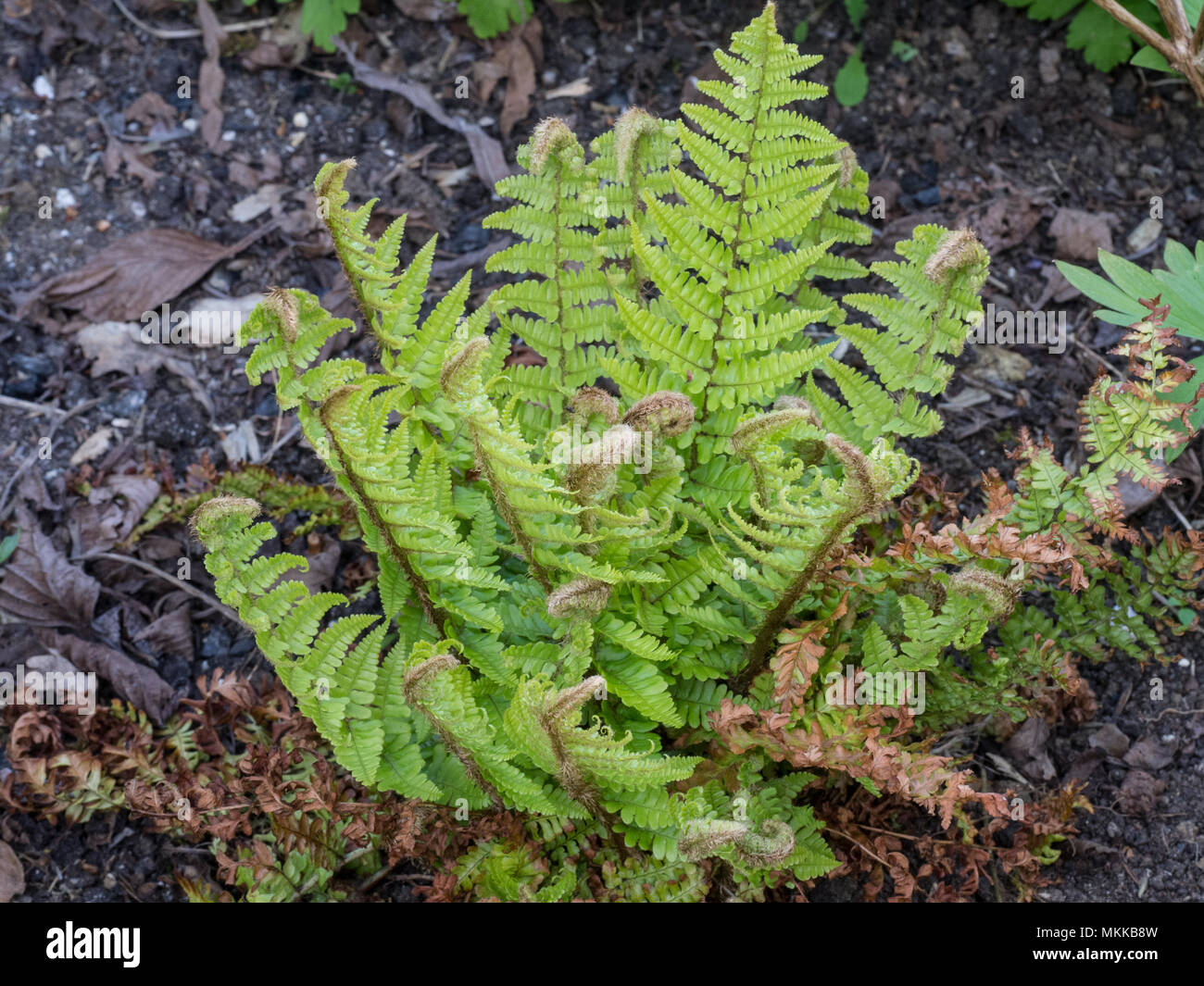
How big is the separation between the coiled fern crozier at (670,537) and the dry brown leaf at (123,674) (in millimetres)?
1000

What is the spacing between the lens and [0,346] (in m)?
4.62

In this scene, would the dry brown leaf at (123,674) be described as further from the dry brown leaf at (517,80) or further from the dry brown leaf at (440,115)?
the dry brown leaf at (517,80)

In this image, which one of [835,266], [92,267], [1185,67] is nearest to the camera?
[835,266]

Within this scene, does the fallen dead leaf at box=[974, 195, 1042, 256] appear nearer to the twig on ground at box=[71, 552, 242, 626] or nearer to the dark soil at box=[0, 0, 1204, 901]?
the dark soil at box=[0, 0, 1204, 901]

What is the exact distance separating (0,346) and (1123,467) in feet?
14.0

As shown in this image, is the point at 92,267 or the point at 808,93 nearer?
the point at 808,93

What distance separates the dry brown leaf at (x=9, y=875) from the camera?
3482mm

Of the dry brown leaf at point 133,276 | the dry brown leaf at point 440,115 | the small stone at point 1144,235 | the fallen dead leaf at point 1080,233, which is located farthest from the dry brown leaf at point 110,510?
the small stone at point 1144,235

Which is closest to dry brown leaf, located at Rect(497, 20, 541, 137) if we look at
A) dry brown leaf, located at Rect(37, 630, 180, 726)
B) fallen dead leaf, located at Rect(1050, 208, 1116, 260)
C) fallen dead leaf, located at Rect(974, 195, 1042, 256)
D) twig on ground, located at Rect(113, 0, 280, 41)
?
twig on ground, located at Rect(113, 0, 280, 41)

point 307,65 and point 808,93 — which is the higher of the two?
point 307,65

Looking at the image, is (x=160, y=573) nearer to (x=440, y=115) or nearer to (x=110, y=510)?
(x=110, y=510)
